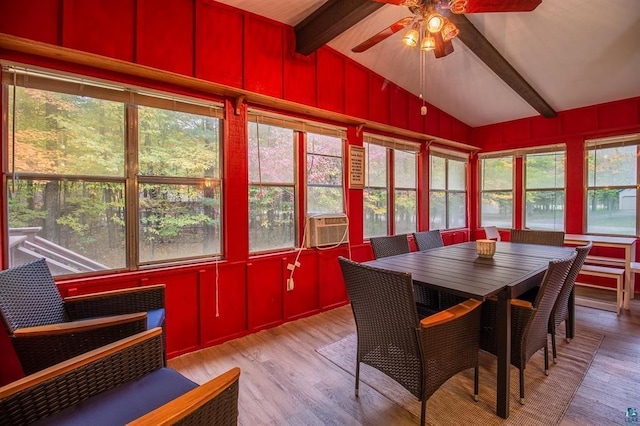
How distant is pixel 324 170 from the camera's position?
3.67 meters

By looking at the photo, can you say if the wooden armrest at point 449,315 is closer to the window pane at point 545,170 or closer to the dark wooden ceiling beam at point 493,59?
the dark wooden ceiling beam at point 493,59

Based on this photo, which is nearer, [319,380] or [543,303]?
[543,303]

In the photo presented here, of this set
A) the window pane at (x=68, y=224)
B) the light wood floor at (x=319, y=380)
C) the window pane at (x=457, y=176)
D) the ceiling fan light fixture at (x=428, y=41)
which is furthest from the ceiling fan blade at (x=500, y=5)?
the window pane at (x=457, y=176)

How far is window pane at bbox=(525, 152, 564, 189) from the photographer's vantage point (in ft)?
16.1

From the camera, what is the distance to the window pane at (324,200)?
356cm

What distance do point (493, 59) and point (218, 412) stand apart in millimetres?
4137

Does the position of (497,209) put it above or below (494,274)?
above

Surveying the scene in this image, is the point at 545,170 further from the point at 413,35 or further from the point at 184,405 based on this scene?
the point at 184,405

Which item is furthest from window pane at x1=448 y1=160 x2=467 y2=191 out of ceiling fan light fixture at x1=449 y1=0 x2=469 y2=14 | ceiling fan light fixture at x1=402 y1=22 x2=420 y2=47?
ceiling fan light fixture at x1=449 y1=0 x2=469 y2=14

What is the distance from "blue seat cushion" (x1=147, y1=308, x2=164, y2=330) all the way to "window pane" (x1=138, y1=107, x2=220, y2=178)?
1.13 meters

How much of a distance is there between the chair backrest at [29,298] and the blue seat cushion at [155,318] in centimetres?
48

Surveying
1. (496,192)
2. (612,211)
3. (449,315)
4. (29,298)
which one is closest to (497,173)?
(496,192)

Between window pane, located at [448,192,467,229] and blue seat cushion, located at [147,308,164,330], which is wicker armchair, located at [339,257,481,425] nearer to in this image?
blue seat cushion, located at [147,308,164,330]

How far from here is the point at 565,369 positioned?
7.68 ft
